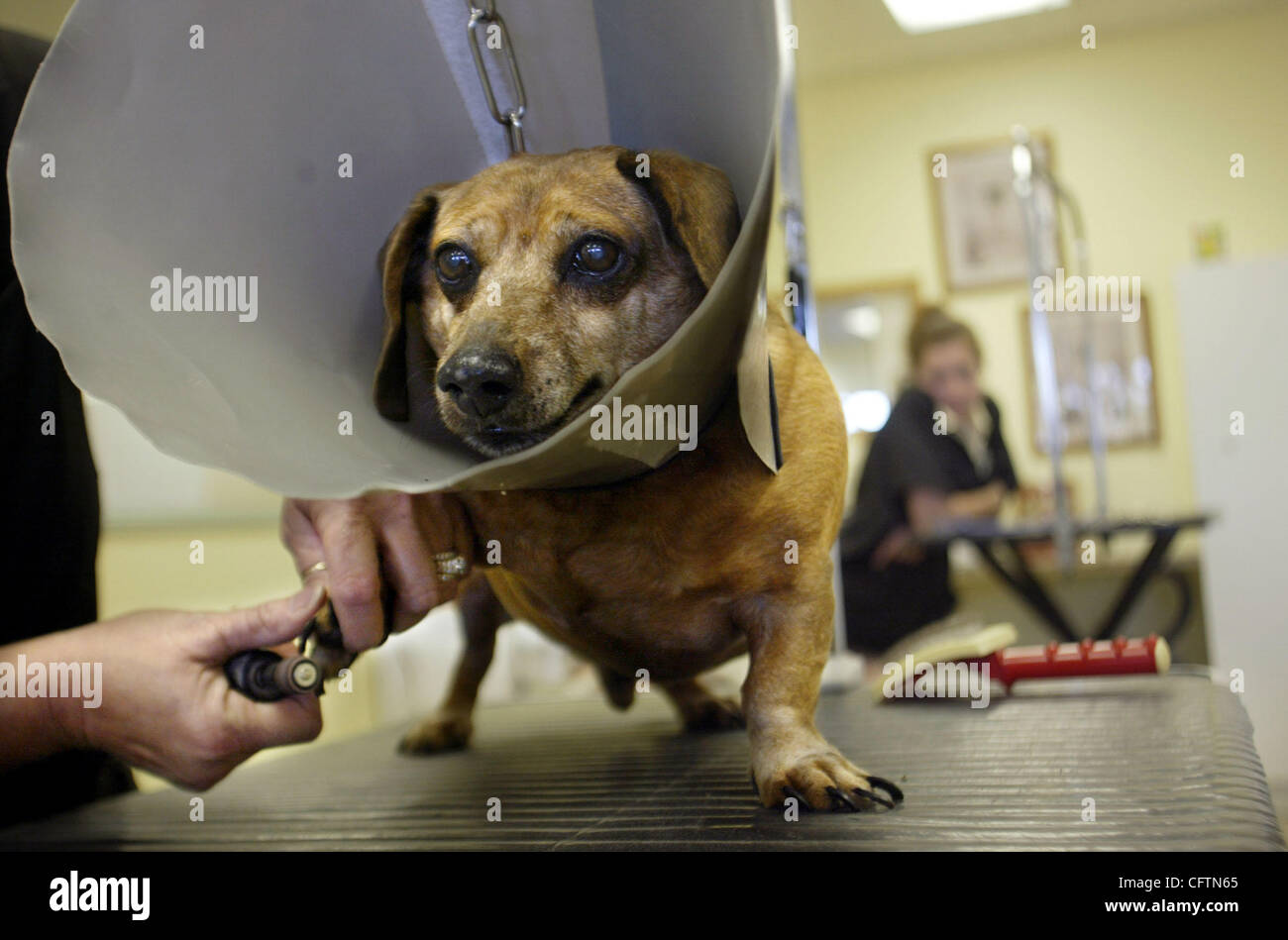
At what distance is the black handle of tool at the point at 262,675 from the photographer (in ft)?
1.78

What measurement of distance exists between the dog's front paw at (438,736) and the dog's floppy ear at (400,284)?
48 cm

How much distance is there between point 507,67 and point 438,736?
0.60 metres

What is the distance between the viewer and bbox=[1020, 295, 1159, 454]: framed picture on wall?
3.00m

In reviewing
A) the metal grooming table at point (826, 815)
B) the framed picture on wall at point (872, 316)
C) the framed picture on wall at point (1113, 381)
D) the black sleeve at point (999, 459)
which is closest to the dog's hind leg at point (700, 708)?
the metal grooming table at point (826, 815)

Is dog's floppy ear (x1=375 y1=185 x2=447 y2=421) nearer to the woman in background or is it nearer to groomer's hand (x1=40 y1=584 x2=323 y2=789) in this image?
groomer's hand (x1=40 y1=584 x2=323 y2=789)

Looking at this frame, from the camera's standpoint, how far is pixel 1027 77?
146cm

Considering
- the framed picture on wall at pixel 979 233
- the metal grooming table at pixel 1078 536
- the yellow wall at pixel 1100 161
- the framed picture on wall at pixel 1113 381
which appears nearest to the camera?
the yellow wall at pixel 1100 161

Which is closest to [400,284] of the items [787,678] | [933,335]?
[787,678]

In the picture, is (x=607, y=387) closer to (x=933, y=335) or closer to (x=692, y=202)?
(x=692, y=202)

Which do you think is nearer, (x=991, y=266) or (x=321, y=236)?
(x=321, y=236)

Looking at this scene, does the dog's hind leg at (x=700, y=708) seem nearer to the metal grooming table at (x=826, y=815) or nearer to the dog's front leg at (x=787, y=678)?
the metal grooming table at (x=826, y=815)

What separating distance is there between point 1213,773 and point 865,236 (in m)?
3.05
